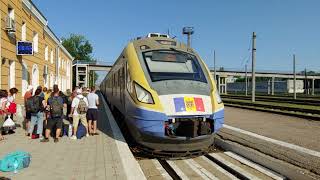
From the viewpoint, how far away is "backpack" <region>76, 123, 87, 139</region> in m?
10.8

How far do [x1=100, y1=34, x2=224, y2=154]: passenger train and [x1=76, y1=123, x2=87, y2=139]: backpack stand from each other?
229 cm

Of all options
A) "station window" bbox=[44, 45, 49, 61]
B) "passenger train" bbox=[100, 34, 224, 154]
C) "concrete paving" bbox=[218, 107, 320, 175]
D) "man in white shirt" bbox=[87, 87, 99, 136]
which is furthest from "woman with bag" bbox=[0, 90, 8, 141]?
"station window" bbox=[44, 45, 49, 61]

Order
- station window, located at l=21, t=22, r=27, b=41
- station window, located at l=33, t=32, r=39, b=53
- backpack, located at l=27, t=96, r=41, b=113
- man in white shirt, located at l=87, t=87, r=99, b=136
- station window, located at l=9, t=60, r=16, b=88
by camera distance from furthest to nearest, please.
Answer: station window, located at l=33, t=32, r=39, b=53
station window, located at l=21, t=22, r=27, b=41
station window, located at l=9, t=60, r=16, b=88
man in white shirt, located at l=87, t=87, r=99, b=136
backpack, located at l=27, t=96, r=41, b=113

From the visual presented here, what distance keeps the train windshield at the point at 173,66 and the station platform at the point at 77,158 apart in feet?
6.76

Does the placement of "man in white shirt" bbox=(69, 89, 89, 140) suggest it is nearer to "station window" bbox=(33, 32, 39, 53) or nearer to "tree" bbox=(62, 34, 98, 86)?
"station window" bbox=(33, 32, 39, 53)

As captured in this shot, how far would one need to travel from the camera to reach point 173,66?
9258mm

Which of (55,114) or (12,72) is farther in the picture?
(12,72)

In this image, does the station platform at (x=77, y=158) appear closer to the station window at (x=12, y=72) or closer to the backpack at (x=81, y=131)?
the backpack at (x=81, y=131)

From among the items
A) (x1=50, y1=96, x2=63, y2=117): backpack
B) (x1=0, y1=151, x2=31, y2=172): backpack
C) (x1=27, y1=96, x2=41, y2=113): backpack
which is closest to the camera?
(x1=0, y1=151, x2=31, y2=172): backpack

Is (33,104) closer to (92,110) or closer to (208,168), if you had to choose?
(92,110)

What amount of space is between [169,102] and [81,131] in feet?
13.1

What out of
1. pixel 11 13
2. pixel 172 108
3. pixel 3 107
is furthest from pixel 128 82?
pixel 11 13

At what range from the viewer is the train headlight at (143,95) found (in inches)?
324

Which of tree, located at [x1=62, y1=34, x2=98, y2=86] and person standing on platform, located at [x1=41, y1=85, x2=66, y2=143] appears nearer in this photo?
person standing on platform, located at [x1=41, y1=85, x2=66, y2=143]
